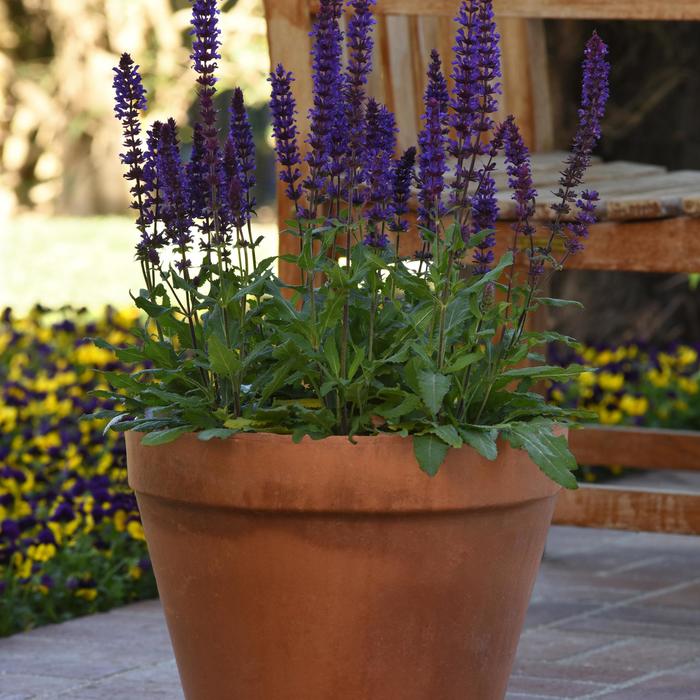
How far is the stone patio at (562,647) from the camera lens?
2158 millimetres

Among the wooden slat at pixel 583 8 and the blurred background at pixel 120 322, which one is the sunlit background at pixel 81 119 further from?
the wooden slat at pixel 583 8

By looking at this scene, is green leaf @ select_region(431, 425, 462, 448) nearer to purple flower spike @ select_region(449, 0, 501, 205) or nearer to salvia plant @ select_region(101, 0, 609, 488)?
salvia plant @ select_region(101, 0, 609, 488)

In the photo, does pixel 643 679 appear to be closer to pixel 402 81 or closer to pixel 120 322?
pixel 402 81

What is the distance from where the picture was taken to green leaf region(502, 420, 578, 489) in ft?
5.23

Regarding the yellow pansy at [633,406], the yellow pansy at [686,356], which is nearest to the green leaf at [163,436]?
the yellow pansy at [633,406]

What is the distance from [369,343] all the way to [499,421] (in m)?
0.22

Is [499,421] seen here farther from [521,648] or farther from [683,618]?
[683,618]

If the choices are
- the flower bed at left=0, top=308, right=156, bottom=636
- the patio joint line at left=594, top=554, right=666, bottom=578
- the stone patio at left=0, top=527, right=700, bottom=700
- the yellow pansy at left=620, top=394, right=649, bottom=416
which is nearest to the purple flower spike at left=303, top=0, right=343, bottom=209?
the flower bed at left=0, top=308, right=156, bottom=636

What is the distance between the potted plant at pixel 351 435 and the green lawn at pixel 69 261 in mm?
5696

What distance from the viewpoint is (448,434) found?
5.14ft

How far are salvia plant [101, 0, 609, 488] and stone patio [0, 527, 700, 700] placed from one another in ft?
1.92

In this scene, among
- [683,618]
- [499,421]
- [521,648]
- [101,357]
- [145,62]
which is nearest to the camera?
[499,421]

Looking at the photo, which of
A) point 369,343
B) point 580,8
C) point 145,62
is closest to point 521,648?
point 369,343

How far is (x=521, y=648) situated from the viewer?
7.85ft
